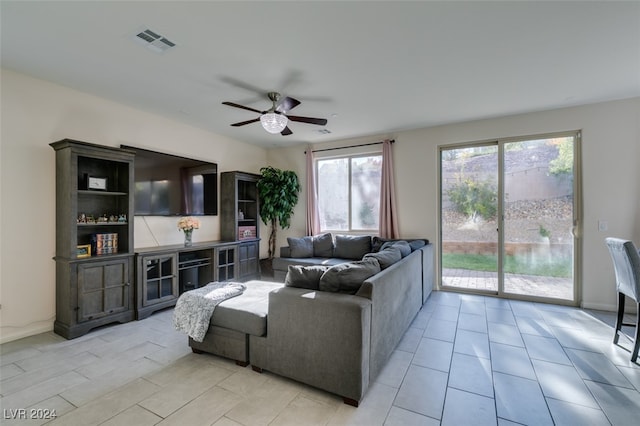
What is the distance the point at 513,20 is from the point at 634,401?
2.85m

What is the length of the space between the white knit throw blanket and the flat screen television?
1.93 metres

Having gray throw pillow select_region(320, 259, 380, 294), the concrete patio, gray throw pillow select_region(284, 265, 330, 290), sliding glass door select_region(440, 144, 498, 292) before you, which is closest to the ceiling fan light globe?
gray throw pillow select_region(284, 265, 330, 290)

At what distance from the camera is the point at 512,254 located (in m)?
4.17

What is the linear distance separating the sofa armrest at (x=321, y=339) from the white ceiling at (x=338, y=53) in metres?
2.09

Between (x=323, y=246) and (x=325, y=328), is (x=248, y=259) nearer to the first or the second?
(x=323, y=246)

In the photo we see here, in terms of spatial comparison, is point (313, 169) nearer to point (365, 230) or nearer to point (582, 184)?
point (365, 230)

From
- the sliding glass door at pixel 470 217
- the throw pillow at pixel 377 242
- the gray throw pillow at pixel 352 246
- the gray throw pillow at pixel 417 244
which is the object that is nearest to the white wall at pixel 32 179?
the gray throw pillow at pixel 352 246

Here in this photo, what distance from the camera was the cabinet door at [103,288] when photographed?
2.93m

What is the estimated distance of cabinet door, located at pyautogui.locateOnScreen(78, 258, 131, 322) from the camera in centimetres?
293

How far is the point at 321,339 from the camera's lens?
1.94 m

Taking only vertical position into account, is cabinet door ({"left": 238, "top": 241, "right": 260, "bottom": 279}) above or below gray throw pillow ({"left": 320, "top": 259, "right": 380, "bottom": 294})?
below

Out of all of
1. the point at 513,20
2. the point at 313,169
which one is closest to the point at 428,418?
the point at 513,20

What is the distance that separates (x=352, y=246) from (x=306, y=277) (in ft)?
8.93

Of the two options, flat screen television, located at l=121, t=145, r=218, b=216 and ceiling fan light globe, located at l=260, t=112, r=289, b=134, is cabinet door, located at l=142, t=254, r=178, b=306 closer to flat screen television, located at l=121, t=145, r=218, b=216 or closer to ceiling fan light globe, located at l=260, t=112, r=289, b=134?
flat screen television, located at l=121, t=145, r=218, b=216
